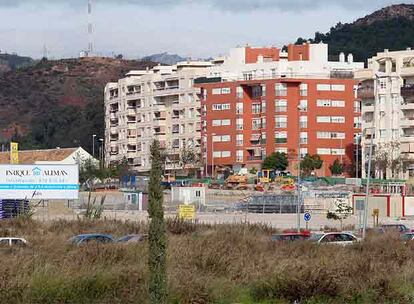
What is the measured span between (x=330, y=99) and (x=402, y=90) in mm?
10228

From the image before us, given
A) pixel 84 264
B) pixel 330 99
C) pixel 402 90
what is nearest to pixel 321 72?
pixel 330 99

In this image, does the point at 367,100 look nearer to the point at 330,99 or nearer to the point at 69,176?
the point at 330,99

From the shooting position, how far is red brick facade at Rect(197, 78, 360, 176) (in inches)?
4956

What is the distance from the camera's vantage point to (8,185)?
7131 centimetres

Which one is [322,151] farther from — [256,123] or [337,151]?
[256,123]

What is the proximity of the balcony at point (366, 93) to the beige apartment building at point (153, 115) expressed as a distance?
24.8 metres

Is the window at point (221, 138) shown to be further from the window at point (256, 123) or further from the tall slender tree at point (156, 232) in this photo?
the tall slender tree at point (156, 232)

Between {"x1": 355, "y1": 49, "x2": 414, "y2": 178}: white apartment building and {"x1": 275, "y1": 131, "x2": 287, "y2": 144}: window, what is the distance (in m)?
9.61

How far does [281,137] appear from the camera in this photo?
4968 inches

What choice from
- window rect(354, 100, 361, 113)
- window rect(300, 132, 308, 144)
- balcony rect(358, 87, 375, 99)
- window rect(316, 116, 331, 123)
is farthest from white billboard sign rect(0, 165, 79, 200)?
window rect(354, 100, 361, 113)

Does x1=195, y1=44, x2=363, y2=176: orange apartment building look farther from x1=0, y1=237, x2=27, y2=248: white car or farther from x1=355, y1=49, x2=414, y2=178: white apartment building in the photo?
x1=0, y1=237, x2=27, y2=248: white car

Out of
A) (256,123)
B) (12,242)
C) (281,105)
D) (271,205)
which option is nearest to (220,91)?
(256,123)

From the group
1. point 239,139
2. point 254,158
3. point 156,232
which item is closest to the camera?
point 156,232

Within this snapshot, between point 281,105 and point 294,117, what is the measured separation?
232cm
